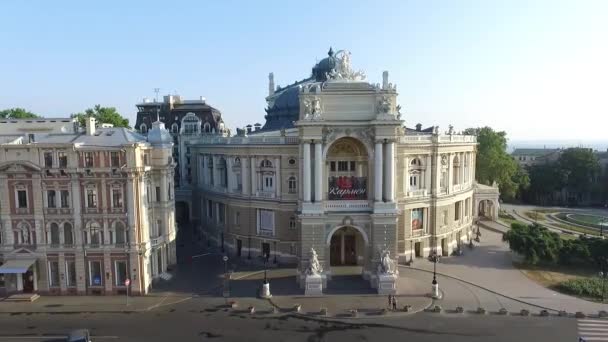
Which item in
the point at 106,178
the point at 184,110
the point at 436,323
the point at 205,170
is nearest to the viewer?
the point at 436,323

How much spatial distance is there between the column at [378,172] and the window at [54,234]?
99.0 ft

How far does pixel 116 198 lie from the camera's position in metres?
40.8

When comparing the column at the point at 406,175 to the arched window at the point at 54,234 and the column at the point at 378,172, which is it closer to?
the column at the point at 378,172

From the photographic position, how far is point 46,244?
133 ft

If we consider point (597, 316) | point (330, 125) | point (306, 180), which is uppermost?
point (330, 125)

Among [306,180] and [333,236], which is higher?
[306,180]

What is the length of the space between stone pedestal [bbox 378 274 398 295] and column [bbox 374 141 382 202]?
746 centimetres

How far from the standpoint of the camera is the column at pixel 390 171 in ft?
142

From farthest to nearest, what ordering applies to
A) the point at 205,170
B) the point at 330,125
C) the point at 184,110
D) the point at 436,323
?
the point at 184,110 → the point at 205,170 → the point at 330,125 → the point at 436,323

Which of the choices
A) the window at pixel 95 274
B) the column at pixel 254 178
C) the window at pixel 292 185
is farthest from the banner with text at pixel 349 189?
the window at pixel 95 274

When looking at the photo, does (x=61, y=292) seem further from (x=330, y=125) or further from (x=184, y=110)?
(x=184, y=110)

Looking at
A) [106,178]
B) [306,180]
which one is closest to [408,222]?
[306,180]

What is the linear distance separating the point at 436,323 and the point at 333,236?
16.7m

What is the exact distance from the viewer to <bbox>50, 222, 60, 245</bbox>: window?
40750 mm
